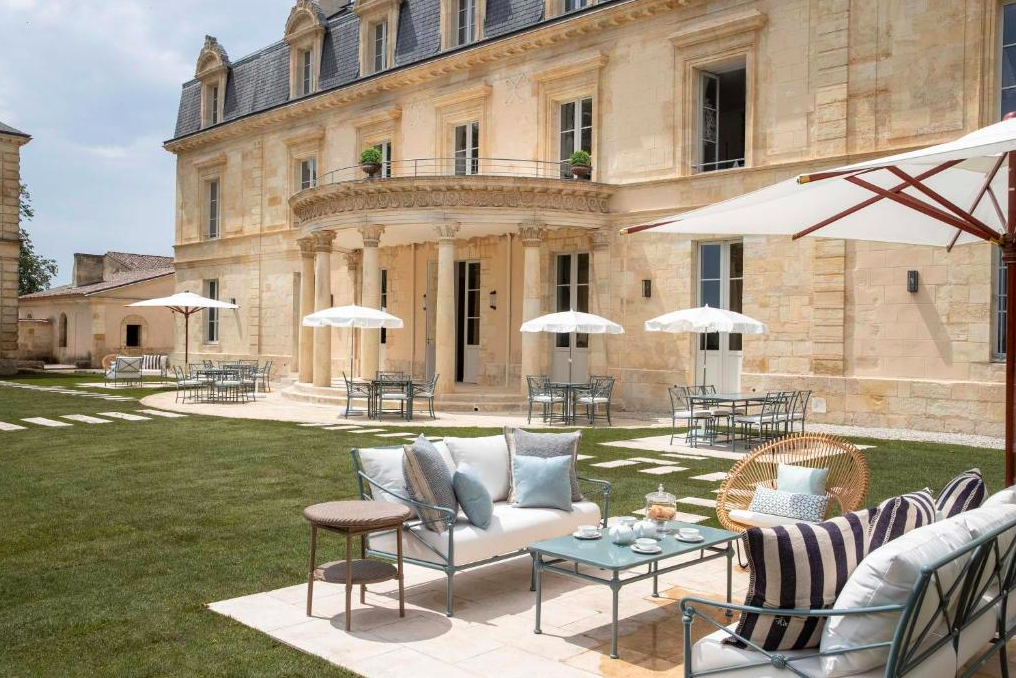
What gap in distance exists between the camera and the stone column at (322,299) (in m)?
19.8

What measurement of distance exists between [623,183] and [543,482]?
13.0m

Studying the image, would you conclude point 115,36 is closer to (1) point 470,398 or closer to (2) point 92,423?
(2) point 92,423

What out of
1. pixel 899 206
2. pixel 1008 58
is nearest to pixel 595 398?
pixel 1008 58

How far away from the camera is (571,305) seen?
19062mm

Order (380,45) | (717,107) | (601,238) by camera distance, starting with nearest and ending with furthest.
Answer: (717,107), (601,238), (380,45)

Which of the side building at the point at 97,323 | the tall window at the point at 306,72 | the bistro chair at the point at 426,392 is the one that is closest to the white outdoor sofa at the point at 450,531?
the bistro chair at the point at 426,392

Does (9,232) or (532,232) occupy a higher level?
(9,232)

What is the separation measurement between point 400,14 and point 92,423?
13677 millimetres

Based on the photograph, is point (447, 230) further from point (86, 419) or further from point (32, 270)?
point (32, 270)

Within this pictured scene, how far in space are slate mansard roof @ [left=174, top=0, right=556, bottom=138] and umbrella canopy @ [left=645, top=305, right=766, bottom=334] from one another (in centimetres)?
903

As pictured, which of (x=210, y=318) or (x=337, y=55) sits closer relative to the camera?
(x=337, y=55)

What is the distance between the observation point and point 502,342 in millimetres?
21188

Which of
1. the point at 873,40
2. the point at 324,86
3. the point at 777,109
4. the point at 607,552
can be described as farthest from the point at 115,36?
the point at 607,552

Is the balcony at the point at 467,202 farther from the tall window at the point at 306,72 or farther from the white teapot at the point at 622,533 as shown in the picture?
the white teapot at the point at 622,533
